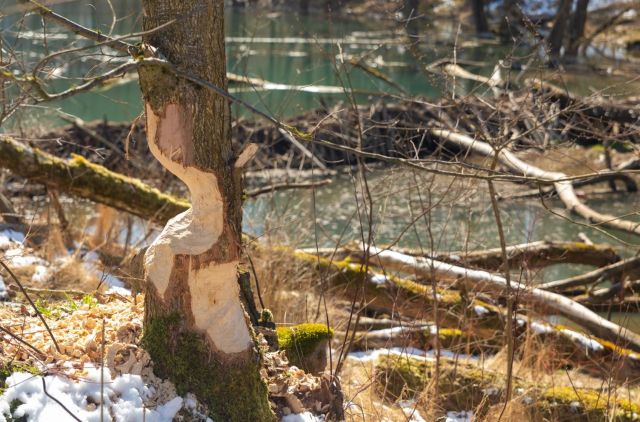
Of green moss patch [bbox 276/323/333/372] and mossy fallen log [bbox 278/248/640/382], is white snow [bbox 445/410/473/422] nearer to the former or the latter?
mossy fallen log [bbox 278/248/640/382]

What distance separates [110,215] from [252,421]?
4.93 metres

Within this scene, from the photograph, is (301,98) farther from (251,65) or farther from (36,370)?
(36,370)

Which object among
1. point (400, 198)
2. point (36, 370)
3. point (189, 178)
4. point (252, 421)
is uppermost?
point (189, 178)

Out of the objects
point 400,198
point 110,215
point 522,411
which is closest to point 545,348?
point 522,411

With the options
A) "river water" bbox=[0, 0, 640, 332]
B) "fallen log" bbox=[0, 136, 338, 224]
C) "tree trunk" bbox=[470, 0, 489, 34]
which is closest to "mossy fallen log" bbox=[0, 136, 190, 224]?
"fallen log" bbox=[0, 136, 338, 224]

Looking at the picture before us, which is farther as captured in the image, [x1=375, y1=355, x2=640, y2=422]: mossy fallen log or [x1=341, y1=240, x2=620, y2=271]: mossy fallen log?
[x1=341, y1=240, x2=620, y2=271]: mossy fallen log

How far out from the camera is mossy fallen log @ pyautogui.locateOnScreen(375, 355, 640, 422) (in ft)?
17.1

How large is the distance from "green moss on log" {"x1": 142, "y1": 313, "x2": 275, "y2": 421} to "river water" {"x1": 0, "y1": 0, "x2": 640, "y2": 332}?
0.96 metres

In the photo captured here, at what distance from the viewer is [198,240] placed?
3.51 meters

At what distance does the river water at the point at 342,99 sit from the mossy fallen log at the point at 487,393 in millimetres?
846

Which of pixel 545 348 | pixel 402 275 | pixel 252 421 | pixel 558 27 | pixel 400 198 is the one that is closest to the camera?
pixel 252 421

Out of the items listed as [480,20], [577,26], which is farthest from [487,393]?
[480,20]

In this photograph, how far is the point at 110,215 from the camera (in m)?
8.11

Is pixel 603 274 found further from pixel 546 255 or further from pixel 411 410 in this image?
pixel 411 410
